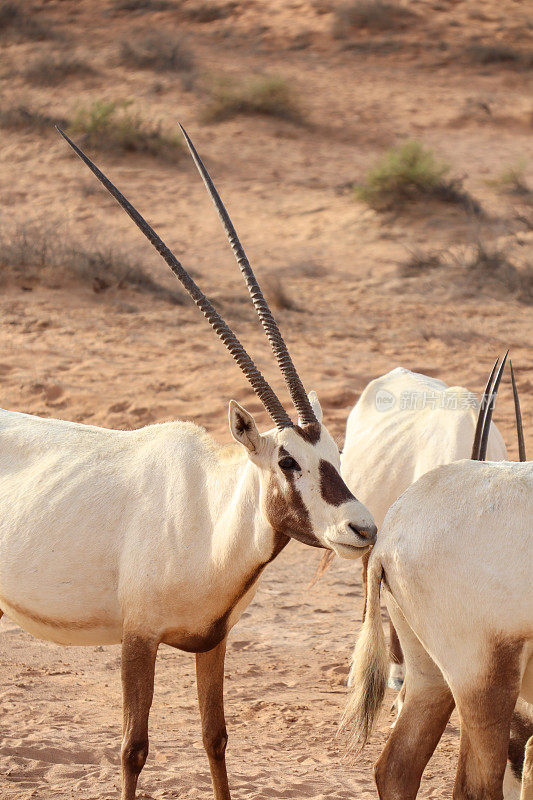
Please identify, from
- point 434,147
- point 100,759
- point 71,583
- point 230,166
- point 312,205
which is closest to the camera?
point 71,583

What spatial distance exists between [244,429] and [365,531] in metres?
0.58

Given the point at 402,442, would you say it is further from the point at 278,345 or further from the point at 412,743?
the point at 412,743

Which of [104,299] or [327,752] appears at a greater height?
[327,752]

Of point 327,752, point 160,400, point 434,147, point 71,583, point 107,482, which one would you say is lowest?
point 434,147

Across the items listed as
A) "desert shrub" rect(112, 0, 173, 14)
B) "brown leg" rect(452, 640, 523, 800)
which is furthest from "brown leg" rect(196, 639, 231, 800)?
"desert shrub" rect(112, 0, 173, 14)

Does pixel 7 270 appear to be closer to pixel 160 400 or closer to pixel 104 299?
pixel 104 299

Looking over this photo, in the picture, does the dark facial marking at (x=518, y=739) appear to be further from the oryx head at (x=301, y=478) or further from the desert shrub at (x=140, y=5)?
the desert shrub at (x=140, y=5)

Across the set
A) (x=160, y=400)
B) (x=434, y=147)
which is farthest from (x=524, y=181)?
(x=160, y=400)

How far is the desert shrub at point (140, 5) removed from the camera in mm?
26500

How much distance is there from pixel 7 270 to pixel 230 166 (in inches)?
268

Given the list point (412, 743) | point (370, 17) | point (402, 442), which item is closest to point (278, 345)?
point (412, 743)

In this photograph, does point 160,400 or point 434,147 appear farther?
point 434,147

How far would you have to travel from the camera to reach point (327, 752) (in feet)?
14.5

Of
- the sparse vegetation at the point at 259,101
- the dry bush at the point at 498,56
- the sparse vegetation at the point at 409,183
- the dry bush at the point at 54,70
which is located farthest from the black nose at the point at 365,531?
the dry bush at the point at 498,56
